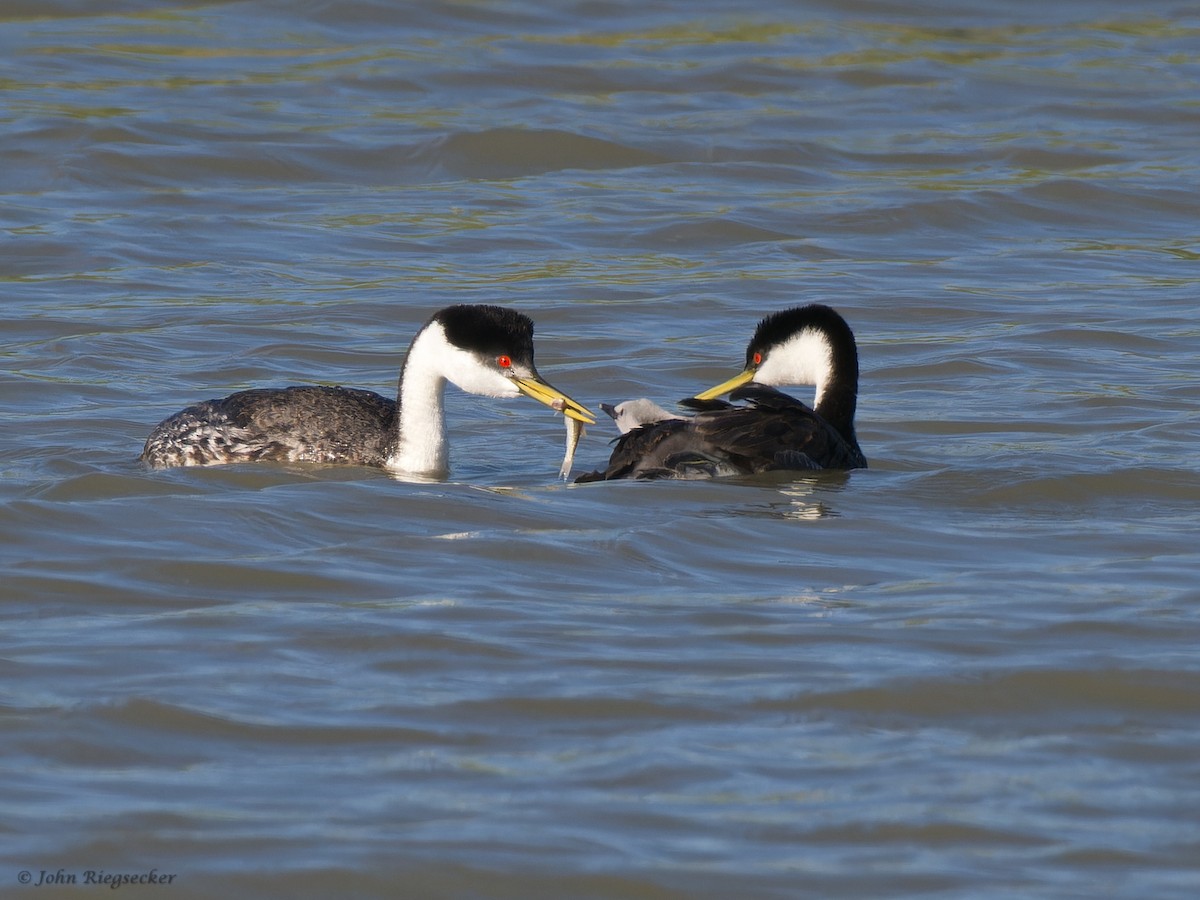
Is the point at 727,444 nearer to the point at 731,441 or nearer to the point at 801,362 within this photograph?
the point at 731,441

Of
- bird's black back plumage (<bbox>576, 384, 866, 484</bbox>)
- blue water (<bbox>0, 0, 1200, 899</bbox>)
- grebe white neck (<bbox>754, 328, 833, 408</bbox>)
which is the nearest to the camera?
blue water (<bbox>0, 0, 1200, 899</bbox>)

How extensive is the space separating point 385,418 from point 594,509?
1.44 metres

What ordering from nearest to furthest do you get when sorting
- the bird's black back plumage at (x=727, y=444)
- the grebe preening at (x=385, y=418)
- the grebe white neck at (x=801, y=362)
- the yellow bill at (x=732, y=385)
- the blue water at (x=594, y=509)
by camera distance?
the blue water at (x=594, y=509) → the bird's black back plumage at (x=727, y=444) → the grebe preening at (x=385, y=418) → the grebe white neck at (x=801, y=362) → the yellow bill at (x=732, y=385)

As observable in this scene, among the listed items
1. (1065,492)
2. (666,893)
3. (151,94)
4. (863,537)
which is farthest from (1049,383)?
(151,94)

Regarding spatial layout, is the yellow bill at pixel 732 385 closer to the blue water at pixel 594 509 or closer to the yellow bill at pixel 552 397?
the blue water at pixel 594 509

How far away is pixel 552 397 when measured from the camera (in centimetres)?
884

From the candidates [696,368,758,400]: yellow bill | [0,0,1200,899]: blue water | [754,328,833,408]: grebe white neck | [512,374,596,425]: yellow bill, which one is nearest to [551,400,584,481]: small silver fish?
[512,374,596,425]: yellow bill

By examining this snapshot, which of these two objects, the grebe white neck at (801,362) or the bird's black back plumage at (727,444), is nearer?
the bird's black back plumage at (727,444)

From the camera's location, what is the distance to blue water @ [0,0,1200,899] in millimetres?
4926

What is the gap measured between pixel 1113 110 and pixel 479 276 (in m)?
7.80

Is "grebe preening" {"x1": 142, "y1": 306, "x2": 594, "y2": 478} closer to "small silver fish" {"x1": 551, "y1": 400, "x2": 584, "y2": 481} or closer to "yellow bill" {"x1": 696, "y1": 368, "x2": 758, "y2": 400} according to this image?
"small silver fish" {"x1": 551, "y1": 400, "x2": 584, "y2": 481}

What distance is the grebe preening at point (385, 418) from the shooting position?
346 inches

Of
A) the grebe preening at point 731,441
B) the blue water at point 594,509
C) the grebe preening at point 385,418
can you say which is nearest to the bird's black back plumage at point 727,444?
the grebe preening at point 731,441

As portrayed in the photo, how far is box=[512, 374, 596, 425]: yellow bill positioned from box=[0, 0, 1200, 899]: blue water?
0.39 m
